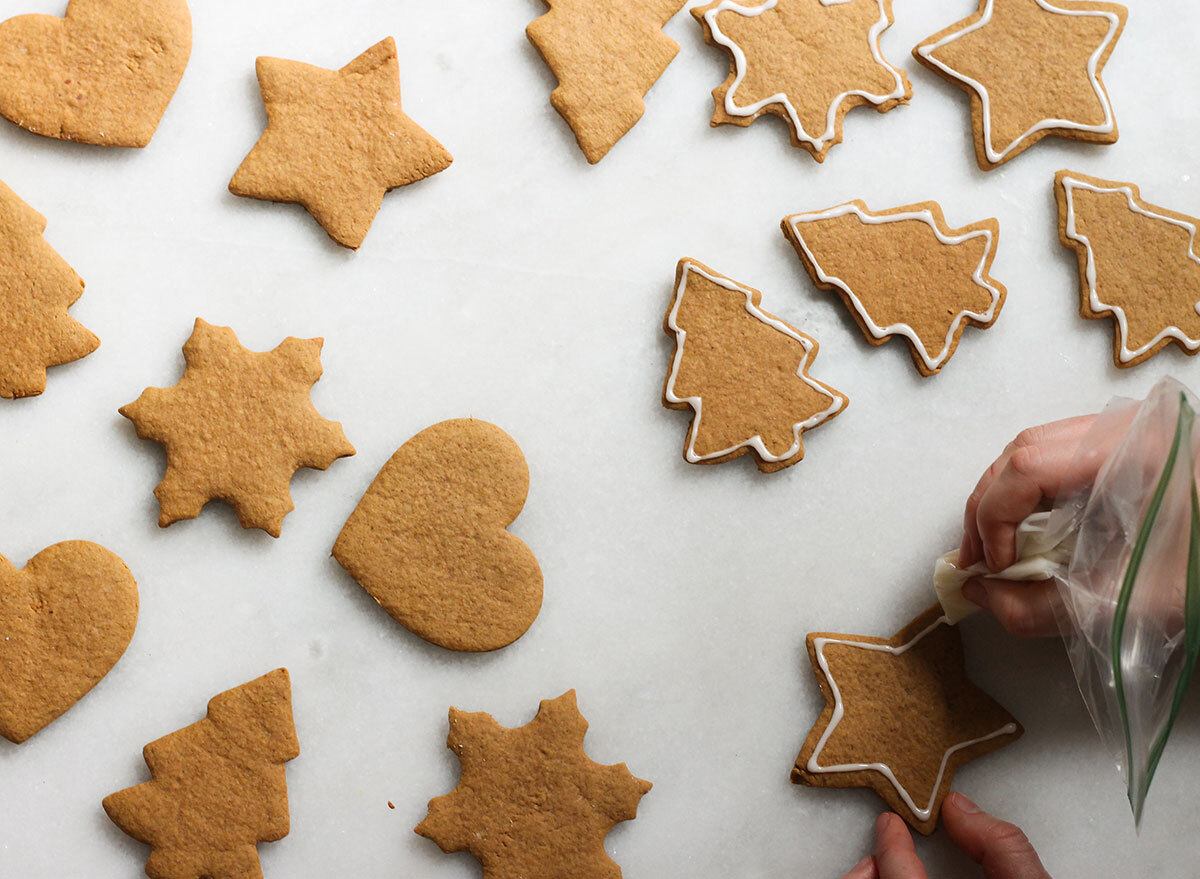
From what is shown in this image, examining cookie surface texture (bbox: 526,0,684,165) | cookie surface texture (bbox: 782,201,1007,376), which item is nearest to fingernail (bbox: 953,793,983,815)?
cookie surface texture (bbox: 782,201,1007,376)

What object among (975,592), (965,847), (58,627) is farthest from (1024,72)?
(58,627)

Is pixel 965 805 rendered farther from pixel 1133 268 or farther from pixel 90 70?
pixel 90 70

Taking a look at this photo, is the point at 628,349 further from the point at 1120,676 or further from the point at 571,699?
the point at 1120,676

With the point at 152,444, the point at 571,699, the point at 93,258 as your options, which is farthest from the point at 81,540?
the point at 571,699

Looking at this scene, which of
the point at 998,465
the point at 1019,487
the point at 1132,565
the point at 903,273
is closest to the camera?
the point at 1132,565

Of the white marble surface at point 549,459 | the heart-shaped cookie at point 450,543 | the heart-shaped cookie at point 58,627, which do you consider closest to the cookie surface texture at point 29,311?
the white marble surface at point 549,459

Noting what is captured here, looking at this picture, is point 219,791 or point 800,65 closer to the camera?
point 219,791
